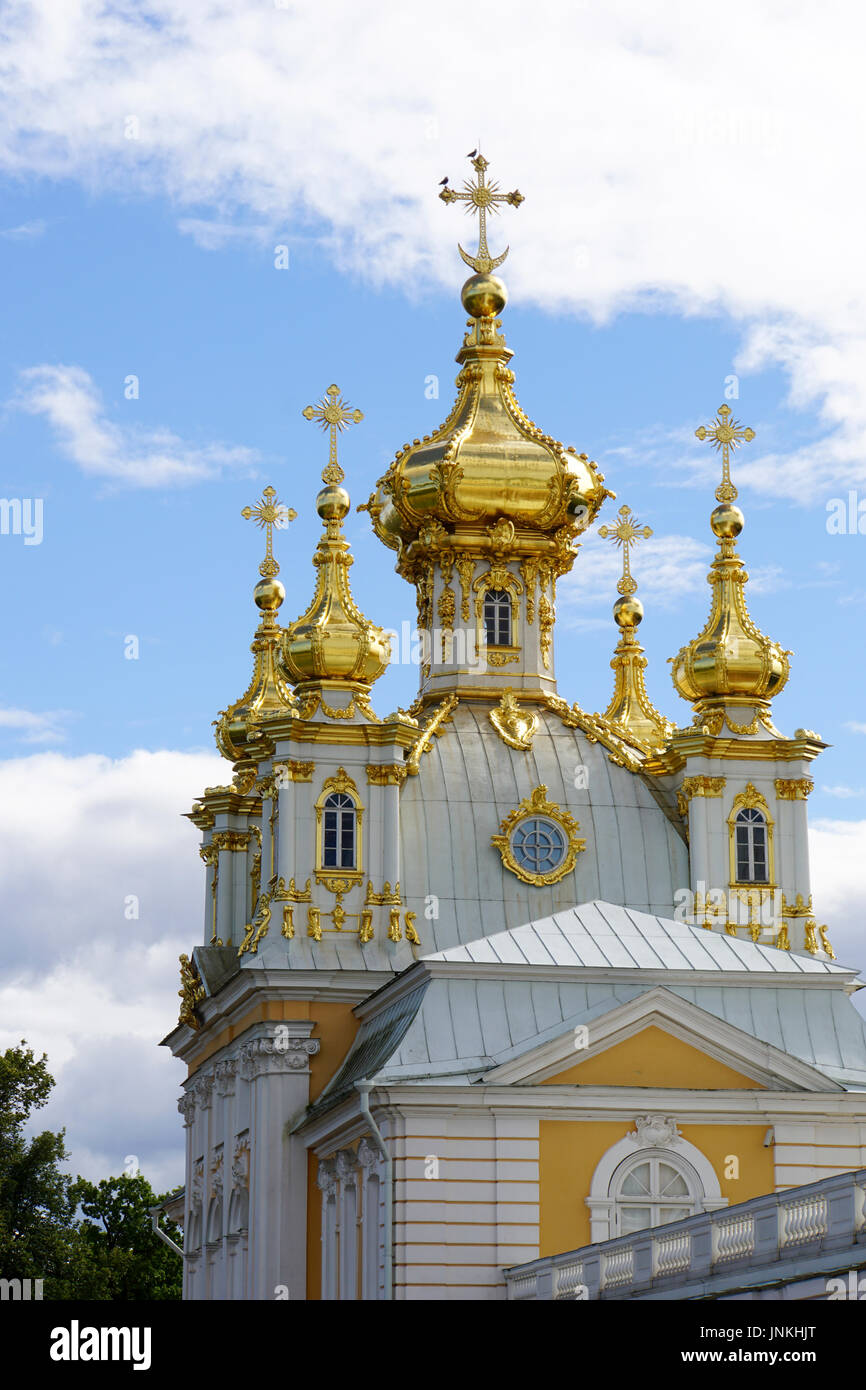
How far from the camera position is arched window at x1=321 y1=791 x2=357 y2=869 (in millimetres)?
39031

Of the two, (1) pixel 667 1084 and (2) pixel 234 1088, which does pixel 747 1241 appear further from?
(2) pixel 234 1088

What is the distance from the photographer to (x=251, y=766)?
154 feet

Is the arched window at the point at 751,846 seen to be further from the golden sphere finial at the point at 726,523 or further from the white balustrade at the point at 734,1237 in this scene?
the white balustrade at the point at 734,1237

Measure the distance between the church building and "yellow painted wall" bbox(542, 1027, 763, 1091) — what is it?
4cm

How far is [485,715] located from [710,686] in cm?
365

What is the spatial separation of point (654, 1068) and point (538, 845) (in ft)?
29.9

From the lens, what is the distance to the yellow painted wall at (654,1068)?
102 feet

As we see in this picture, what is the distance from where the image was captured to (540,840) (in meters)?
40.2

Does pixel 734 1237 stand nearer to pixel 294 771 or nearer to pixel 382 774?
pixel 382 774

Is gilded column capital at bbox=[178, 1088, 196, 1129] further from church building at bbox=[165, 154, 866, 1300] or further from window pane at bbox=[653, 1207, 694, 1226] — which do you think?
window pane at bbox=[653, 1207, 694, 1226]

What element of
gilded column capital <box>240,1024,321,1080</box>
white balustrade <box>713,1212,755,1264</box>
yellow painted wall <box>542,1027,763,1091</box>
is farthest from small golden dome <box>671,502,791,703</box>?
white balustrade <box>713,1212,755,1264</box>

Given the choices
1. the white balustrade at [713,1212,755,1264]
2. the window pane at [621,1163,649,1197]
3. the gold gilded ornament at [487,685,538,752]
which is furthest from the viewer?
the gold gilded ornament at [487,685,538,752]
